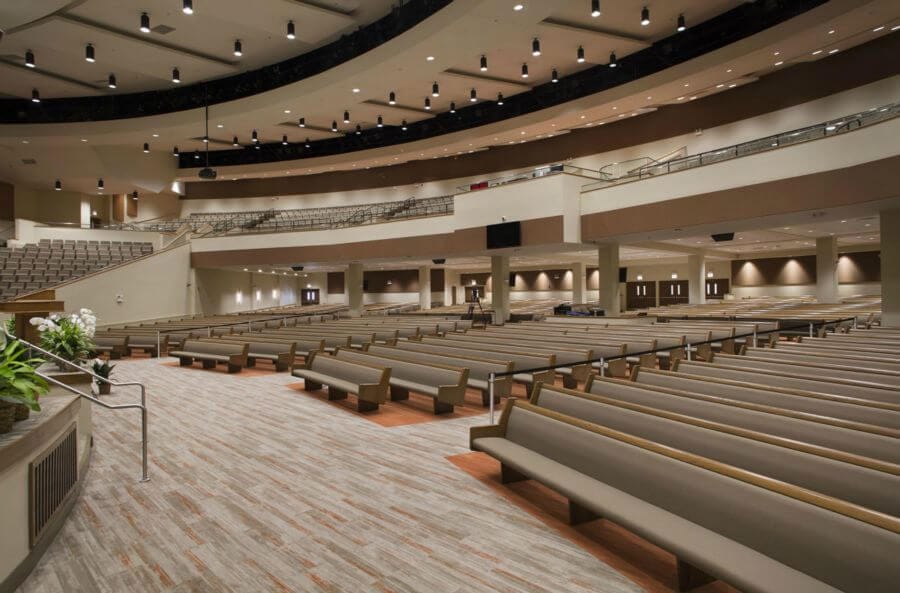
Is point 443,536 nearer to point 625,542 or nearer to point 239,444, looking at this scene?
point 625,542

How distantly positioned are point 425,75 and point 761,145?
9.13m

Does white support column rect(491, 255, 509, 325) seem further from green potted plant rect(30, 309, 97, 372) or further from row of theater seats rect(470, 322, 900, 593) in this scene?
row of theater seats rect(470, 322, 900, 593)

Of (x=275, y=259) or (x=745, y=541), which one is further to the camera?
(x=275, y=259)

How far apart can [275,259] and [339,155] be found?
21.0 ft

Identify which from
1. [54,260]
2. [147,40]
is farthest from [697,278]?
[54,260]

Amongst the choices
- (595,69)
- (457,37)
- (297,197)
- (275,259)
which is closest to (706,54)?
(595,69)

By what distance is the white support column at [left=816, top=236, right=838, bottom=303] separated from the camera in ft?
57.2

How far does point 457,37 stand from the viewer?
40.5ft

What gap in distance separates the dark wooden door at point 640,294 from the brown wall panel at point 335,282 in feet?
57.4

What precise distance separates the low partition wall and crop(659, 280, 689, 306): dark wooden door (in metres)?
29.0

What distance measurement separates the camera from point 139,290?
59.6 ft

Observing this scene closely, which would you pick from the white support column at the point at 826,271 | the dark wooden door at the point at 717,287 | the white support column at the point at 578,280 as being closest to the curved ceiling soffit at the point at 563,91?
the white support column at the point at 826,271

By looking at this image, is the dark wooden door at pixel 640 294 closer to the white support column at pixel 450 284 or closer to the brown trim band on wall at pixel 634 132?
the white support column at pixel 450 284

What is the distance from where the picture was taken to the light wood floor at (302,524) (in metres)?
2.61
